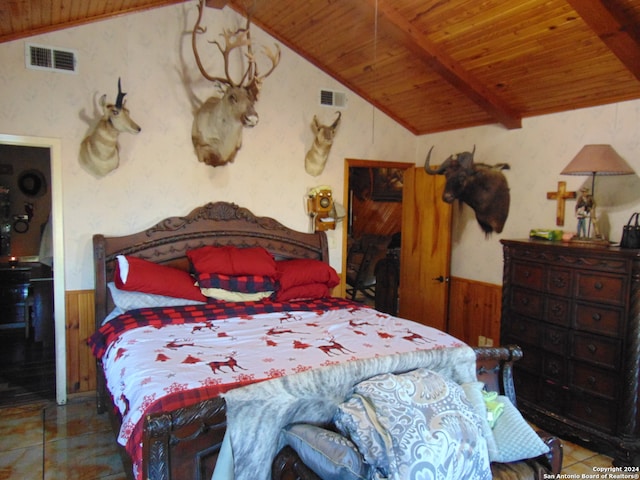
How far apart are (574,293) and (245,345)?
2323 mm

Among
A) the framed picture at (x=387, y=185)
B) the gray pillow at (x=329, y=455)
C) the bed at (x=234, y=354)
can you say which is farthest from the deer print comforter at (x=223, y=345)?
the framed picture at (x=387, y=185)

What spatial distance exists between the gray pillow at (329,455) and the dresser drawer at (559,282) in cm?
236

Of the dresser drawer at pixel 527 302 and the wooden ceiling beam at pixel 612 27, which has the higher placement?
the wooden ceiling beam at pixel 612 27

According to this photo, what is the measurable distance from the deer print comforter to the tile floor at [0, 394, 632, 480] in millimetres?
631

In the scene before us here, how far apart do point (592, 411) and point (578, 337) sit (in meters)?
0.50

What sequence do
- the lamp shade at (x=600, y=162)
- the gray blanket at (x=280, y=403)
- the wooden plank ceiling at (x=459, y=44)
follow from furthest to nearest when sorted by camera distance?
the lamp shade at (x=600, y=162)
the wooden plank ceiling at (x=459, y=44)
the gray blanket at (x=280, y=403)

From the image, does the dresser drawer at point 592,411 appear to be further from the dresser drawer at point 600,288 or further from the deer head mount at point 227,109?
the deer head mount at point 227,109

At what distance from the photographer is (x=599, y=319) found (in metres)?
3.12

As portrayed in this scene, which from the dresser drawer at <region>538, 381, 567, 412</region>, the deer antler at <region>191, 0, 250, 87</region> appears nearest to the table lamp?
the dresser drawer at <region>538, 381, 567, 412</region>

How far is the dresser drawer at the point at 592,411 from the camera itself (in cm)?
307

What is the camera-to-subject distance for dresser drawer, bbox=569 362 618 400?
3.07m

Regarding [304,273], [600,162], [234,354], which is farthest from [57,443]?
[600,162]

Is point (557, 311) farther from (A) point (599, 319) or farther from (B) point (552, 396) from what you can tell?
(B) point (552, 396)

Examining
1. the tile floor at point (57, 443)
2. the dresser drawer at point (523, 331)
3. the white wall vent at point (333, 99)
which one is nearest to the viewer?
the tile floor at point (57, 443)
